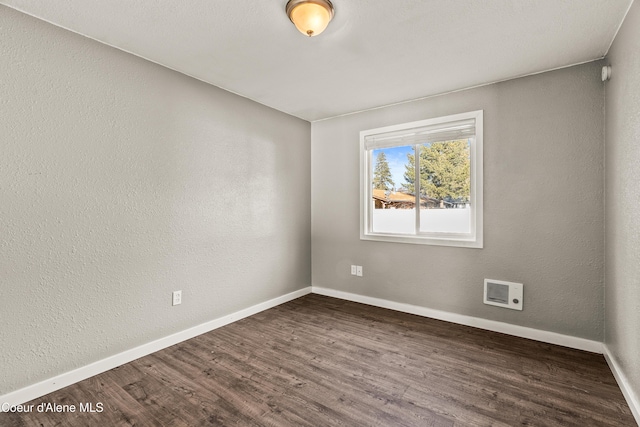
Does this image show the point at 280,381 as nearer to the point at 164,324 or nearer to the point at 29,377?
the point at 164,324

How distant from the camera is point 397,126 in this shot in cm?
338

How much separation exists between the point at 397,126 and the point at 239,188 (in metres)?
1.86

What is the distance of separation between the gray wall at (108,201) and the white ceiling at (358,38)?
0.86ft

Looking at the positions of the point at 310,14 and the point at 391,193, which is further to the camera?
the point at 391,193

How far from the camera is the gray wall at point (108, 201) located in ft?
5.97

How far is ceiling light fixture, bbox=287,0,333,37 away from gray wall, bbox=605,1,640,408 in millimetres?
1698

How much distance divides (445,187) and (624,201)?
143 centimetres

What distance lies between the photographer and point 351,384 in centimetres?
200

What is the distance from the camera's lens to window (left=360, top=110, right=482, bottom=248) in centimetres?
300

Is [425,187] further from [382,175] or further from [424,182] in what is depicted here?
[382,175]

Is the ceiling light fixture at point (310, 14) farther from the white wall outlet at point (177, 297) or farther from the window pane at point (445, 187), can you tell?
the white wall outlet at point (177, 297)

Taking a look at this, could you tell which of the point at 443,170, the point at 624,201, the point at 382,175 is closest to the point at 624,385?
the point at 624,201

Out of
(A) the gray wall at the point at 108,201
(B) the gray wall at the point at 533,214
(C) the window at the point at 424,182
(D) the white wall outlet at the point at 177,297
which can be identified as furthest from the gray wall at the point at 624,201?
(D) the white wall outlet at the point at 177,297

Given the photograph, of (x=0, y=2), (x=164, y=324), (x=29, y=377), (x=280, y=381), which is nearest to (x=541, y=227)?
(x=280, y=381)
